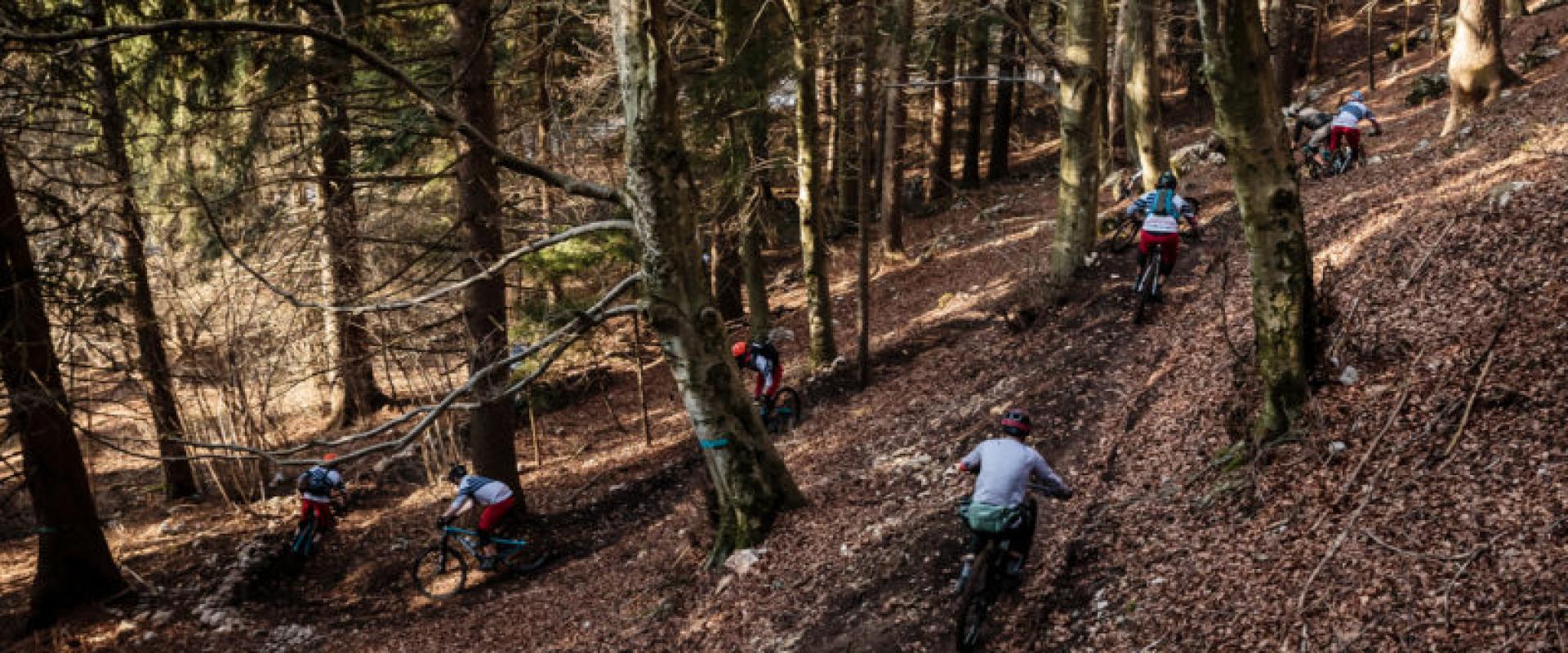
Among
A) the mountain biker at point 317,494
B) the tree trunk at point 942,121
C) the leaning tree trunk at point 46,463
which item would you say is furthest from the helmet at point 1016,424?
the tree trunk at point 942,121

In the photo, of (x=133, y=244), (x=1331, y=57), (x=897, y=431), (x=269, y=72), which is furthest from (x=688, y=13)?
(x=1331, y=57)

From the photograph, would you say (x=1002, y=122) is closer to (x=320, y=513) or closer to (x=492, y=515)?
(x=492, y=515)

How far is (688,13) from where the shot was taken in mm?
12023

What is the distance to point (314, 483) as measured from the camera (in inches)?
509

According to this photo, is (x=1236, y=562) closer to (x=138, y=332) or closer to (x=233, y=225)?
(x=138, y=332)

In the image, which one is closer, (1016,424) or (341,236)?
(1016,424)

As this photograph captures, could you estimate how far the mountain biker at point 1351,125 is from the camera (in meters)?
14.8

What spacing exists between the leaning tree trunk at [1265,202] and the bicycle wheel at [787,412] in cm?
785

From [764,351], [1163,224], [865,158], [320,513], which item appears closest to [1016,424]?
[1163,224]

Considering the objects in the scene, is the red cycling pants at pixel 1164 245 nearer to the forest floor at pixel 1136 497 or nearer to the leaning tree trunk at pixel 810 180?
the forest floor at pixel 1136 497

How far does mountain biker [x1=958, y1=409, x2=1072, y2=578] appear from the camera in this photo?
661 cm

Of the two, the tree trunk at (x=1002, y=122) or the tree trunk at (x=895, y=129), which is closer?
the tree trunk at (x=895, y=129)

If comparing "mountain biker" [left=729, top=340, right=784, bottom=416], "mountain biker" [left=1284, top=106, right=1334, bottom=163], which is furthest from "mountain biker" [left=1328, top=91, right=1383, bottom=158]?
"mountain biker" [left=729, top=340, right=784, bottom=416]

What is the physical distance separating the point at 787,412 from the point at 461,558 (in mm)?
5030
